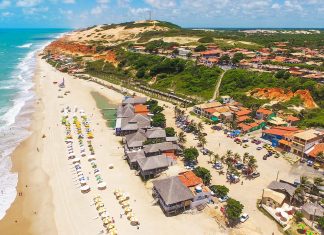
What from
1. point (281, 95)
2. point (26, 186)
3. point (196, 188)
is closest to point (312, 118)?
point (281, 95)

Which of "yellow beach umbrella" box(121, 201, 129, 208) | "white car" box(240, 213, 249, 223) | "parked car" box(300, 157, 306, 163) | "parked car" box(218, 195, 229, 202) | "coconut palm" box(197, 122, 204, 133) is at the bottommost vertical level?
"yellow beach umbrella" box(121, 201, 129, 208)

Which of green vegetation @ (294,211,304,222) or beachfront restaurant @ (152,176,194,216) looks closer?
green vegetation @ (294,211,304,222)

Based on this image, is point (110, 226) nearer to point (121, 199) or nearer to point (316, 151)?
point (121, 199)

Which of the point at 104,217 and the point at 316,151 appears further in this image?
the point at 316,151

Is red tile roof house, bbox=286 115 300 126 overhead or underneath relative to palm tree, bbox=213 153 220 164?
overhead

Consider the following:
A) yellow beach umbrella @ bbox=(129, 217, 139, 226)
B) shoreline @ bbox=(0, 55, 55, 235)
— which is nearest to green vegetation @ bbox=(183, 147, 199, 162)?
yellow beach umbrella @ bbox=(129, 217, 139, 226)

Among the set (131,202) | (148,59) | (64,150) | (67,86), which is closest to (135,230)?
(131,202)

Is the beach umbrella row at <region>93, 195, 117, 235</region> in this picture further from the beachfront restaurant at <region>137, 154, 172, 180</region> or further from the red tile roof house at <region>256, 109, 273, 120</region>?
the red tile roof house at <region>256, 109, 273, 120</region>
